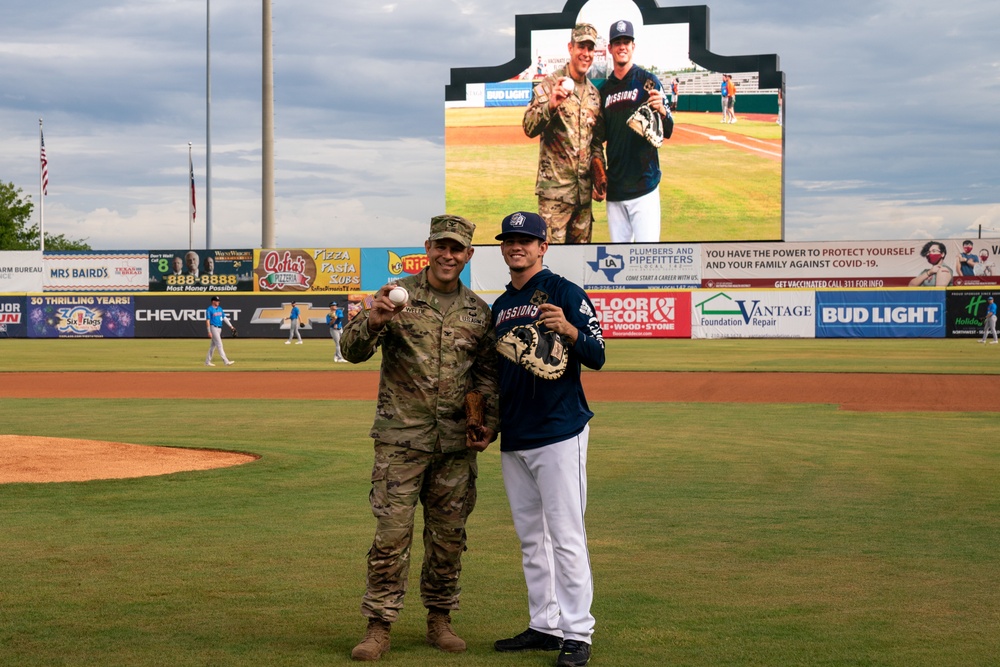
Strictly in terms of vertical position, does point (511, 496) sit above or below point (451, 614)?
above

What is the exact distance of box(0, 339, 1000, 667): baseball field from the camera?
5.58m

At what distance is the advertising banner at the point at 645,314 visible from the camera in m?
51.5

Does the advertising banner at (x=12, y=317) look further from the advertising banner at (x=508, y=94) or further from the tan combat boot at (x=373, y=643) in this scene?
the tan combat boot at (x=373, y=643)

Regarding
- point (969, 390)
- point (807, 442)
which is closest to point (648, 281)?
point (969, 390)

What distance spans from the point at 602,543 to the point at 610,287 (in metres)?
44.8

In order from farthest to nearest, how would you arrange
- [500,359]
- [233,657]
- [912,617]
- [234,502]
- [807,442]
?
[807,442] → [234,502] → [912,617] → [500,359] → [233,657]

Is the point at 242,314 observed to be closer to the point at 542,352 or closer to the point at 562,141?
the point at 562,141

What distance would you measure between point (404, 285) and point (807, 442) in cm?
998

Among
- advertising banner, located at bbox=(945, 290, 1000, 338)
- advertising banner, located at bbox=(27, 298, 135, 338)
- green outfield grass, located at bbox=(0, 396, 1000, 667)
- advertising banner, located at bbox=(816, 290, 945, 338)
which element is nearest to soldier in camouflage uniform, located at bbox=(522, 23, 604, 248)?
advertising banner, located at bbox=(816, 290, 945, 338)

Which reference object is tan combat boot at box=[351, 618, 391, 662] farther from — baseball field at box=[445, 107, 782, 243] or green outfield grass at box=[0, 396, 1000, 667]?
baseball field at box=[445, 107, 782, 243]

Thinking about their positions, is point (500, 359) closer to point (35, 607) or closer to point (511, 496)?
point (511, 496)

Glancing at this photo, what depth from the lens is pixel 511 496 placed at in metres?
5.57

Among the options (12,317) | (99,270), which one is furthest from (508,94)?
(12,317)

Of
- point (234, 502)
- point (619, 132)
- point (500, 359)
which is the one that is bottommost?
point (234, 502)
